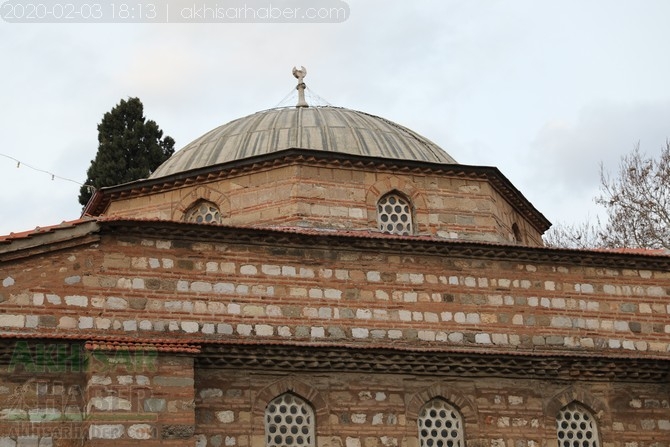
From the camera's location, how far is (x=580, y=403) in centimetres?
1315

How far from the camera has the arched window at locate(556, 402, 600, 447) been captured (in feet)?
42.6

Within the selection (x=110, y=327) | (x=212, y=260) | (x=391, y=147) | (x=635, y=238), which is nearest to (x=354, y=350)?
(x=212, y=260)

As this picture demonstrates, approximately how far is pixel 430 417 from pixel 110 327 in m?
4.07

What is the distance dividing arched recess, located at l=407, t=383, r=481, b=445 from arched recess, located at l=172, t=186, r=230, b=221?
4.89m

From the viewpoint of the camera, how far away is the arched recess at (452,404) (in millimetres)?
12445

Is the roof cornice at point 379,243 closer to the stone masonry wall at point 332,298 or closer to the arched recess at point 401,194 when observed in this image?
the stone masonry wall at point 332,298

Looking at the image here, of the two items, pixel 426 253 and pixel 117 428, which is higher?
pixel 426 253

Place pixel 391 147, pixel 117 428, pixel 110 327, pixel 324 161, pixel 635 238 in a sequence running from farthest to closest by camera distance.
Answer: pixel 635 238 → pixel 391 147 → pixel 324 161 → pixel 110 327 → pixel 117 428

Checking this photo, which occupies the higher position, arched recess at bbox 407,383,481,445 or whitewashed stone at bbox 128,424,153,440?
arched recess at bbox 407,383,481,445

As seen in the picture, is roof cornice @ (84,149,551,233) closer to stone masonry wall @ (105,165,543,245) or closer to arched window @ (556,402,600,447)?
stone masonry wall @ (105,165,543,245)

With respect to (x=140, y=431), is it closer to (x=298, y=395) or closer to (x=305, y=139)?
(x=298, y=395)

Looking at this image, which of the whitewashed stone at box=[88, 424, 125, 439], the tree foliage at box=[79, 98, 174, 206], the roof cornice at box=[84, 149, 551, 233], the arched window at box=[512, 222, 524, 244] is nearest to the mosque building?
the whitewashed stone at box=[88, 424, 125, 439]

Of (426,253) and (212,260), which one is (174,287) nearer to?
(212,260)

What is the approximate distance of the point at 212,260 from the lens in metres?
12.4
